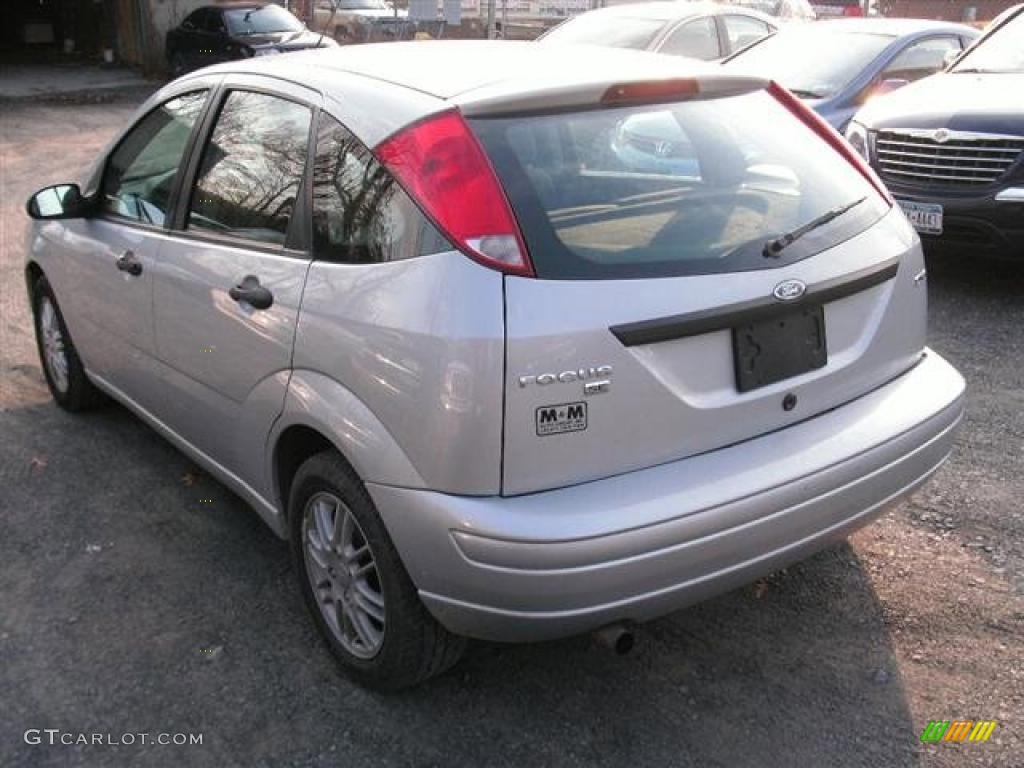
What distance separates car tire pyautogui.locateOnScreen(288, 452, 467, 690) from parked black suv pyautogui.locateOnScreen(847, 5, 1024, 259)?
4601 millimetres

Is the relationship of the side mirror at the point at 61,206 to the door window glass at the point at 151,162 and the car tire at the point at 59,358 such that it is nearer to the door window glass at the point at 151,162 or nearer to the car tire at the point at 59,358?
the door window glass at the point at 151,162

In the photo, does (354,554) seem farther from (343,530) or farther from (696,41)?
(696,41)

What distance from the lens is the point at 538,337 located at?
2.31m

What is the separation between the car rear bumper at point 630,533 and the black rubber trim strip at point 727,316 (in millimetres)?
315

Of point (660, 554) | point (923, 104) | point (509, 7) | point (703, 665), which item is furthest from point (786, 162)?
point (509, 7)

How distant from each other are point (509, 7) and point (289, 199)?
25.5 m

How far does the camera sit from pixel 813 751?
8.59ft

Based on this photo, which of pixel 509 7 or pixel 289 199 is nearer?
pixel 289 199

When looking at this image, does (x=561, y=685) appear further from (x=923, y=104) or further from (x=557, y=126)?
(x=923, y=104)

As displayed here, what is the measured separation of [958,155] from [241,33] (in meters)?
14.8

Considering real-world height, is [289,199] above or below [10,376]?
above

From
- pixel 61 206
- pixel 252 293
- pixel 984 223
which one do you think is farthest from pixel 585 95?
pixel 984 223

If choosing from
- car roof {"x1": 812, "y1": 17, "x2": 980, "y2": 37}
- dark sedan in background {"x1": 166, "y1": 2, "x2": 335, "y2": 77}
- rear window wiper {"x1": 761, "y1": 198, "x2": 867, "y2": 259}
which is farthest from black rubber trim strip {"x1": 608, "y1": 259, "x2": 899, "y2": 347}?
dark sedan in background {"x1": 166, "y1": 2, "x2": 335, "y2": 77}

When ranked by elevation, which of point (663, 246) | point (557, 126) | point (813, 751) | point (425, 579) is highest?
point (557, 126)
